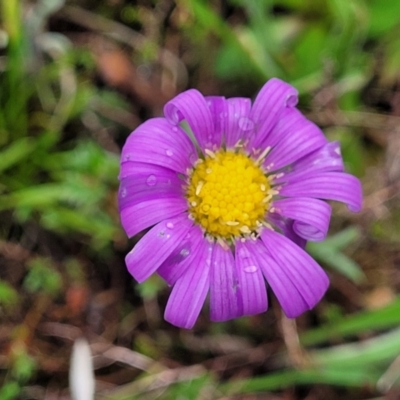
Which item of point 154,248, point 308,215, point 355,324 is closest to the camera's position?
point 154,248

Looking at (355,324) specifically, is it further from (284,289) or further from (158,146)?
(158,146)

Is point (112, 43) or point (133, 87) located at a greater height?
point (112, 43)


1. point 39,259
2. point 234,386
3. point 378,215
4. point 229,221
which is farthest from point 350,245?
point 39,259

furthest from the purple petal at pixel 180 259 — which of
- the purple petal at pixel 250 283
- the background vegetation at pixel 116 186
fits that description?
the background vegetation at pixel 116 186

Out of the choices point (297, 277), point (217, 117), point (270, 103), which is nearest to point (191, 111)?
point (217, 117)

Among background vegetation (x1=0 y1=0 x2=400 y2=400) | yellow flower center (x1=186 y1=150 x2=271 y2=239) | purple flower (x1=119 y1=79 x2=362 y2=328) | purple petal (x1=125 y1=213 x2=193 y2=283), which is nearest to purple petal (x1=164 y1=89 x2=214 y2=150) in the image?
purple flower (x1=119 y1=79 x2=362 y2=328)

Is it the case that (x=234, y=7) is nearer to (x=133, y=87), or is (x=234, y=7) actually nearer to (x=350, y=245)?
(x=133, y=87)

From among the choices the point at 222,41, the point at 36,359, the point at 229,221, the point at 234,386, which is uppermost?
the point at 222,41
